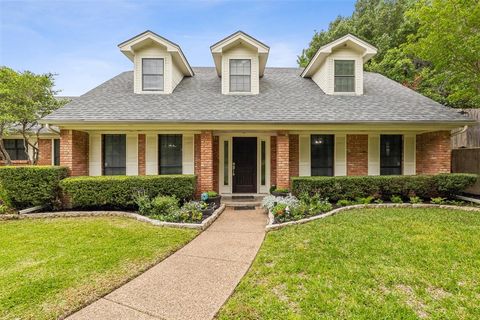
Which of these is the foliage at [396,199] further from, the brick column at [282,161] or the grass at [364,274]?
the brick column at [282,161]

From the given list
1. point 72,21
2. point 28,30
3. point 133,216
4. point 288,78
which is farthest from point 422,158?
point 28,30

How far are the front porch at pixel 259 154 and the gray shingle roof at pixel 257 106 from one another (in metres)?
0.74

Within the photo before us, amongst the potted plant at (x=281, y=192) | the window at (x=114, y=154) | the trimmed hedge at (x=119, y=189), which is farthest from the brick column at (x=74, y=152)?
the potted plant at (x=281, y=192)

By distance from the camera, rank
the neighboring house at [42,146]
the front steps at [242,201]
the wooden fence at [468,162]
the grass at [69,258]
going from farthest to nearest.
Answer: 1. the neighboring house at [42,146]
2. the wooden fence at [468,162]
3. the front steps at [242,201]
4. the grass at [69,258]

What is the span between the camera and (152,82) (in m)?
9.25

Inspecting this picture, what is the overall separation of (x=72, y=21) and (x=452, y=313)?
15.3 m

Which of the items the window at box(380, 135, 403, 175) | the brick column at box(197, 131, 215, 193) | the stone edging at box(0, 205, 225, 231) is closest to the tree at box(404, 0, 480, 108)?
the window at box(380, 135, 403, 175)

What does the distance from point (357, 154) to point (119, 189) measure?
8371 millimetres

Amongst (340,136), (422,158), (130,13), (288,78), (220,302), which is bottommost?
(220,302)

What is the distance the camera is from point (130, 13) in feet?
37.1

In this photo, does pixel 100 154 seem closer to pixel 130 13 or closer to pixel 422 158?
pixel 130 13

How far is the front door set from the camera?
360 inches

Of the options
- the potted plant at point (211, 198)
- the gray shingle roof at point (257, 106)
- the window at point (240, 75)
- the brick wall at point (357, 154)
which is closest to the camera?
the potted plant at point (211, 198)

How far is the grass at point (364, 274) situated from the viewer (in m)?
2.49
